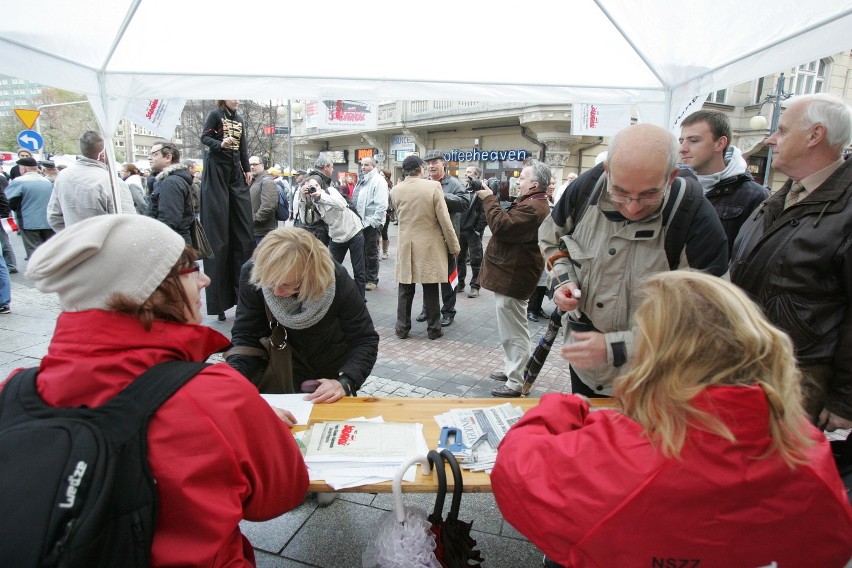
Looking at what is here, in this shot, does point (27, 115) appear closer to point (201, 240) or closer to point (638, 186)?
point (201, 240)

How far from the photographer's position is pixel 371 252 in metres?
7.83

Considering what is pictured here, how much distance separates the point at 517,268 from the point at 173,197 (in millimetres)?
3677

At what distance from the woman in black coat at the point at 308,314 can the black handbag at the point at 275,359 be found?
4 centimetres

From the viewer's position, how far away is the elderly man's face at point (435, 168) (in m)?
5.89

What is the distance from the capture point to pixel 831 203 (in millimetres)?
1854

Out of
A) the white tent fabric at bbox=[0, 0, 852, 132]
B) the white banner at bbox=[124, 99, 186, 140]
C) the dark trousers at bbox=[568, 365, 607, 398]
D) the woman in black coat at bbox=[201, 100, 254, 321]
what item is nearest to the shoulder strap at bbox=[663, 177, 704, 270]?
the dark trousers at bbox=[568, 365, 607, 398]

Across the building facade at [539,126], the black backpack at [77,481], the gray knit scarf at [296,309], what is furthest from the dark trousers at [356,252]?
the building facade at [539,126]

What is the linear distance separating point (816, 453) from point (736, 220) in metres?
2.24

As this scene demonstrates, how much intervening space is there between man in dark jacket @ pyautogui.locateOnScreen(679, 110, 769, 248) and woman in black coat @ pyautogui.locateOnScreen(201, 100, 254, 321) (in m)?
3.78

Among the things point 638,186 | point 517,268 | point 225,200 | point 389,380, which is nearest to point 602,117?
point 517,268

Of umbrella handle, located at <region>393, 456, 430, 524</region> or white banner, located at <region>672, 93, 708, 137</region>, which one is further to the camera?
white banner, located at <region>672, 93, 708, 137</region>

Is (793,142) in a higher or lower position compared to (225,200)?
higher

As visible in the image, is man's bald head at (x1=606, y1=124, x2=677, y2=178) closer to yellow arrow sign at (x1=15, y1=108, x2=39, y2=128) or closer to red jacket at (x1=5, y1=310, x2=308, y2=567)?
red jacket at (x1=5, y1=310, x2=308, y2=567)

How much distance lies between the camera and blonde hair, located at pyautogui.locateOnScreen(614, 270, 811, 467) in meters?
1.01
